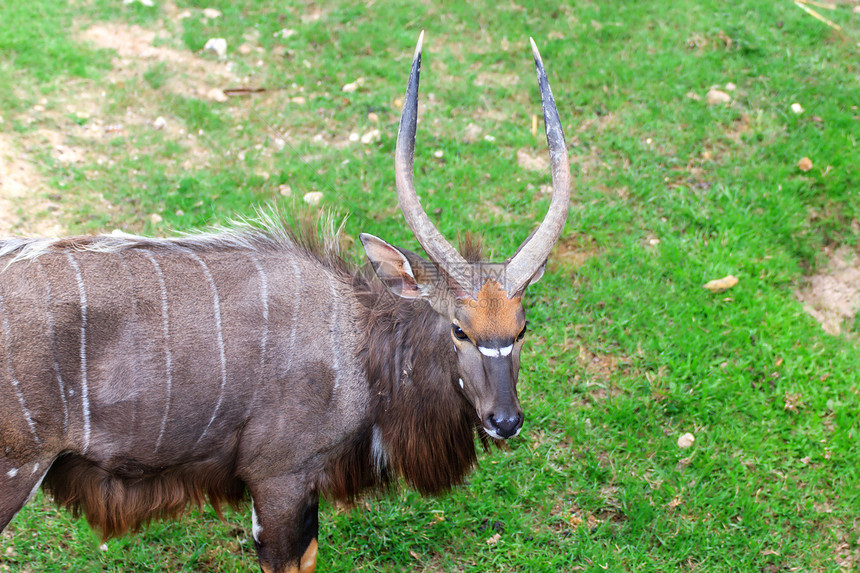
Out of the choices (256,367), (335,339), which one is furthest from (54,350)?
(335,339)

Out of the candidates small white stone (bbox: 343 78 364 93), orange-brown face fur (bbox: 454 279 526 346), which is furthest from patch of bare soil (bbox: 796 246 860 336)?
small white stone (bbox: 343 78 364 93)

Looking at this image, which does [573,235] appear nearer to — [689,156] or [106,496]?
[689,156]

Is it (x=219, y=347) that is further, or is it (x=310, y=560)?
(x=310, y=560)

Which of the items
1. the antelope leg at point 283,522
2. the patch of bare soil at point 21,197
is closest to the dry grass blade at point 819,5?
the antelope leg at point 283,522

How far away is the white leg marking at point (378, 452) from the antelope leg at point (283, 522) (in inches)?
13.3

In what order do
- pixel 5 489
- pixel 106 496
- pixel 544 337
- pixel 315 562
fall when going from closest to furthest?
pixel 5 489 → pixel 106 496 → pixel 315 562 → pixel 544 337

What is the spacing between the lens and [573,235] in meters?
5.65

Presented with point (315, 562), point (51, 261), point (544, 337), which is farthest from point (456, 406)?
point (51, 261)

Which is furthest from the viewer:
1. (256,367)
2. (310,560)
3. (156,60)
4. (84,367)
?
(156,60)

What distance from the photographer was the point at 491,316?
10.8 ft

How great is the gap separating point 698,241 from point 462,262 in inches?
111

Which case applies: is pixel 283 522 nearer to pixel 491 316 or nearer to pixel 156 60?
pixel 491 316

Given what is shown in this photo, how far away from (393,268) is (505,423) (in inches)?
34.2

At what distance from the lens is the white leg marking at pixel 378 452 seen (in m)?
3.76
